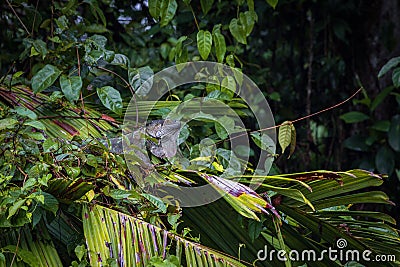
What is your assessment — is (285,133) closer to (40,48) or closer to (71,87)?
(71,87)

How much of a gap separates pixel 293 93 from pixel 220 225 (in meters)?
1.85

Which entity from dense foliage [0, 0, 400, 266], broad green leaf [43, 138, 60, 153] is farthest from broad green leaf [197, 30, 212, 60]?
broad green leaf [43, 138, 60, 153]

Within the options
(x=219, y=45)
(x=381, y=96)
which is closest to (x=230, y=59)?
(x=219, y=45)

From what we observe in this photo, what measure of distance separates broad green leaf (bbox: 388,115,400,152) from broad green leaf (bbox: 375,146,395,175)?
6 centimetres

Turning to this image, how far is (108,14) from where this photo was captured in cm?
204

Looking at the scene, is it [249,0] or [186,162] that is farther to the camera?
[249,0]

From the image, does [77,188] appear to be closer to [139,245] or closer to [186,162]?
[139,245]

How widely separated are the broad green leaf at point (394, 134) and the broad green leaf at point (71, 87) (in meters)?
1.46

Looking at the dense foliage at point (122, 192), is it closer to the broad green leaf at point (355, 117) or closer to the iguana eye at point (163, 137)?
the iguana eye at point (163, 137)

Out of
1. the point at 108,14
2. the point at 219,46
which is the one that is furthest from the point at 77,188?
the point at 108,14

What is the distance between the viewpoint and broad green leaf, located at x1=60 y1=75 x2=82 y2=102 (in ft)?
3.68

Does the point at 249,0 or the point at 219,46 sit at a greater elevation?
the point at 249,0

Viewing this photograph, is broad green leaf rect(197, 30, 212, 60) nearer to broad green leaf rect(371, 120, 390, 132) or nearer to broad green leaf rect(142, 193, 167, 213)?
broad green leaf rect(142, 193, 167, 213)

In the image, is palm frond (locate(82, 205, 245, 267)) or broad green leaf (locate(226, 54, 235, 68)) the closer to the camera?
palm frond (locate(82, 205, 245, 267))
